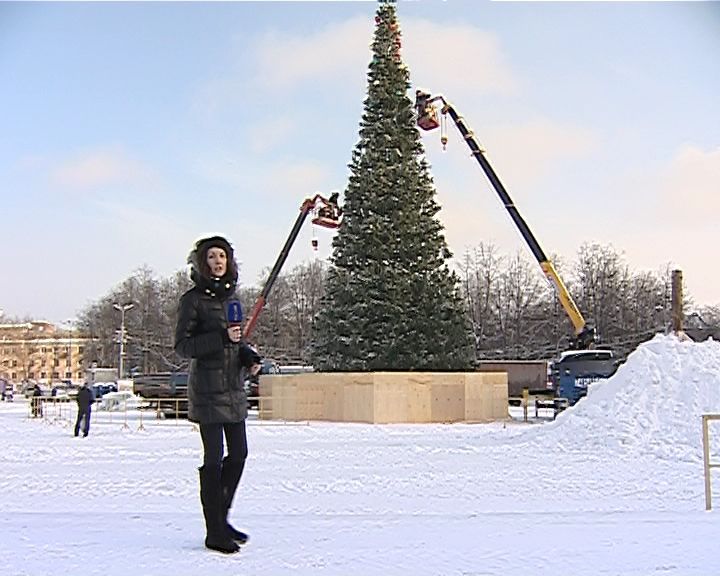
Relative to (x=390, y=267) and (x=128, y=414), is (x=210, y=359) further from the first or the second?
(x=128, y=414)

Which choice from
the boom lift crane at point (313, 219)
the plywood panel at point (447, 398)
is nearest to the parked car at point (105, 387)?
the boom lift crane at point (313, 219)

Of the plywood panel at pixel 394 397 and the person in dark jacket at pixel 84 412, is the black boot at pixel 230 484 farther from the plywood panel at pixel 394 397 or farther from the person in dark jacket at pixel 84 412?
the plywood panel at pixel 394 397

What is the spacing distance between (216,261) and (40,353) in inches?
4542

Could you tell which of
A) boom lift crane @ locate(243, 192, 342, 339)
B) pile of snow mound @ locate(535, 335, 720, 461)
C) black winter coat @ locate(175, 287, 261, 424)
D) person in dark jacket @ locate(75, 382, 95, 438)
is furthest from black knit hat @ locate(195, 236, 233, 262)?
boom lift crane @ locate(243, 192, 342, 339)

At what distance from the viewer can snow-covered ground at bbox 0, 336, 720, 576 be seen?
5793mm

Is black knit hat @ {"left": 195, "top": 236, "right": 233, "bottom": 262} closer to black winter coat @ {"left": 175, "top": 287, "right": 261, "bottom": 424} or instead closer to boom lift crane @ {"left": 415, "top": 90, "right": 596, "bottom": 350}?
black winter coat @ {"left": 175, "top": 287, "right": 261, "bottom": 424}

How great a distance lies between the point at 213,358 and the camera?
6.08m

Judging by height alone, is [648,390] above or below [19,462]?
above

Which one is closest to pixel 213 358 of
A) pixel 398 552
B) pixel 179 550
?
pixel 179 550

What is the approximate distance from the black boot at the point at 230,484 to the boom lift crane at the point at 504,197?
32.4 metres

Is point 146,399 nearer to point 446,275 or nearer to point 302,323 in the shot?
point 446,275

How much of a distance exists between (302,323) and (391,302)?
50.2m

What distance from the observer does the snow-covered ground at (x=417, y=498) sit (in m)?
5.79

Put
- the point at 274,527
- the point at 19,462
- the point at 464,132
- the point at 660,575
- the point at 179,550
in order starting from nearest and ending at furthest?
the point at 660,575, the point at 179,550, the point at 274,527, the point at 19,462, the point at 464,132
